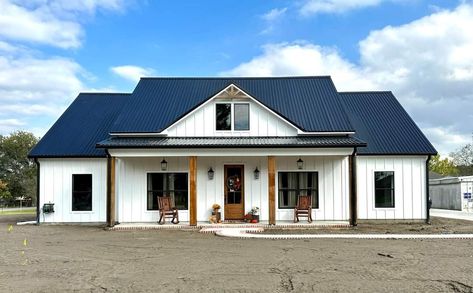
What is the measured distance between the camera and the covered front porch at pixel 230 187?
65.8ft

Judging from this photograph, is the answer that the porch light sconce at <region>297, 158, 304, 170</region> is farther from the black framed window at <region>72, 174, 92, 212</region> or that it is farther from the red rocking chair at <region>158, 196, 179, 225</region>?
the black framed window at <region>72, 174, 92, 212</region>

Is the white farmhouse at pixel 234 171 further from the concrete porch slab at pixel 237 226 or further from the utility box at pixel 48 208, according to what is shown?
the concrete porch slab at pixel 237 226

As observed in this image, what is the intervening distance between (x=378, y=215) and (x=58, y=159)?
499 inches

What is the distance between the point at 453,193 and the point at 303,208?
1701cm

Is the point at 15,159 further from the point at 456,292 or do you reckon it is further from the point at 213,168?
the point at 456,292

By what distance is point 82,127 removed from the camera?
2245 centimetres

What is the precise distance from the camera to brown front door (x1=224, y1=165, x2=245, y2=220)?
792 inches

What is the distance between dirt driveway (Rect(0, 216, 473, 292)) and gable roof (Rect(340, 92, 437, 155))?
21.8 feet

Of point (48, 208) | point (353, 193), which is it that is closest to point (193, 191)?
point (353, 193)

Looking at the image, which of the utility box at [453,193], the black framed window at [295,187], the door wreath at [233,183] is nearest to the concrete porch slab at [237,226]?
the black framed window at [295,187]

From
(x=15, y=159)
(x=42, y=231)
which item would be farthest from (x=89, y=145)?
(x=15, y=159)

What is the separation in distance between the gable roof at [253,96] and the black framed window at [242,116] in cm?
63

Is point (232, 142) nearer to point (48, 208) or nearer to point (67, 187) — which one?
point (67, 187)

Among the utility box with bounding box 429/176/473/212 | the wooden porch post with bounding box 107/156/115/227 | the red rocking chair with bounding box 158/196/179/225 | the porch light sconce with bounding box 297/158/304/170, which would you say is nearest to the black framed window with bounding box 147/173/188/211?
the red rocking chair with bounding box 158/196/179/225
